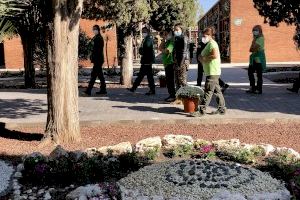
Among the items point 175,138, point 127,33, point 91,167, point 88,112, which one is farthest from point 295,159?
point 127,33

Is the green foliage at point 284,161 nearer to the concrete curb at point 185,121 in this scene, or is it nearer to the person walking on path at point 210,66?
the concrete curb at point 185,121

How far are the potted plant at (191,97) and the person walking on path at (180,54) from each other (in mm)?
1464

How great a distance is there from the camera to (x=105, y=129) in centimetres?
938

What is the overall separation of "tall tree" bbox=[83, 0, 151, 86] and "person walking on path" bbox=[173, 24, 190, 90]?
13.2 feet

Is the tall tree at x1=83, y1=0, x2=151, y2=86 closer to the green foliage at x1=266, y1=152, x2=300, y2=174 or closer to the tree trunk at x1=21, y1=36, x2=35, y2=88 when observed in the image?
the tree trunk at x1=21, y1=36, x2=35, y2=88

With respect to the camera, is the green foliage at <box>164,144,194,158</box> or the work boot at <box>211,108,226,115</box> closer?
the green foliage at <box>164,144,194,158</box>

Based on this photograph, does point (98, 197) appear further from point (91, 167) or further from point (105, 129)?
point (105, 129)

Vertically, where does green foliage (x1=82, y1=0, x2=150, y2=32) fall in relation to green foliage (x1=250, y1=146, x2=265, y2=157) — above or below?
above

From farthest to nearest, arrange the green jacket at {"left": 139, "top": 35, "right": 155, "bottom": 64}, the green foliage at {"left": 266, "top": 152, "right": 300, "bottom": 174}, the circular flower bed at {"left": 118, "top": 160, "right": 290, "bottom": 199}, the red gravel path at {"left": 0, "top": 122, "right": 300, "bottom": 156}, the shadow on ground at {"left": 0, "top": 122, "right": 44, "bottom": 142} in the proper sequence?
the green jacket at {"left": 139, "top": 35, "right": 155, "bottom": 64}, the shadow on ground at {"left": 0, "top": 122, "right": 44, "bottom": 142}, the red gravel path at {"left": 0, "top": 122, "right": 300, "bottom": 156}, the green foliage at {"left": 266, "top": 152, "right": 300, "bottom": 174}, the circular flower bed at {"left": 118, "top": 160, "right": 290, "bottom": 199}

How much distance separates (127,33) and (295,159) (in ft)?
36.6

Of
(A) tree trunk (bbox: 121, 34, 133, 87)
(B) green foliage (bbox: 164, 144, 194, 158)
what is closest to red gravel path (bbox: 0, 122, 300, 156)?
(B) green foliage (bbox: 164, 144, 194, 158)

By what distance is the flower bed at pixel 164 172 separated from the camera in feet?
16.3

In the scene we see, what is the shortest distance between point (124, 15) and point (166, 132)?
7.35m

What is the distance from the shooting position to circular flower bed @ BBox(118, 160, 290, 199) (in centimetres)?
491
